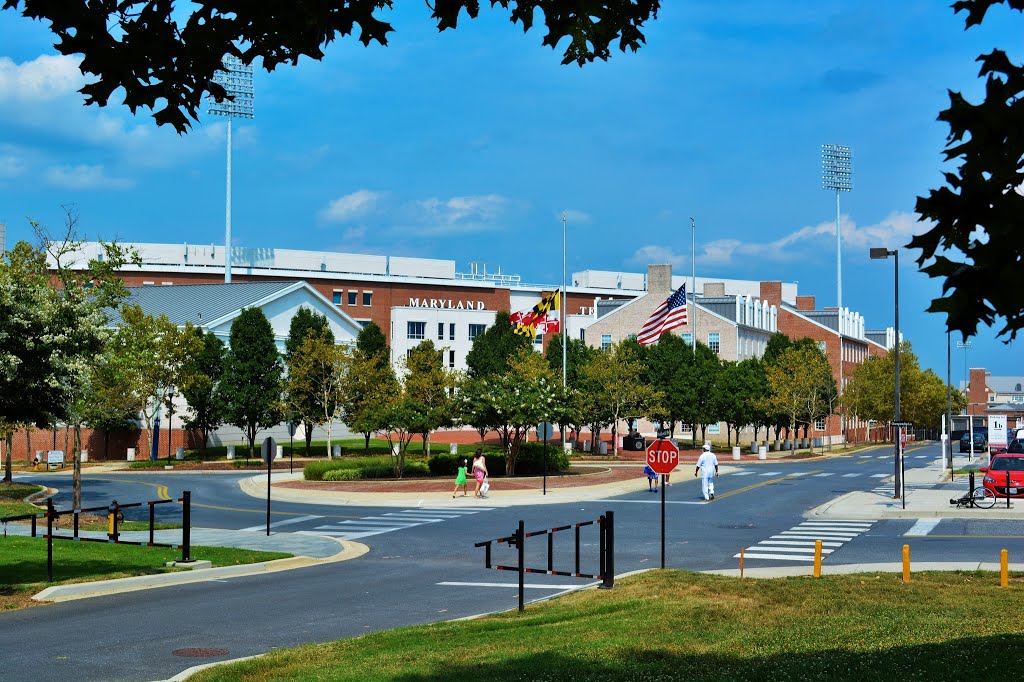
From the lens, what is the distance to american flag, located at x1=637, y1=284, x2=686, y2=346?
66.8 m

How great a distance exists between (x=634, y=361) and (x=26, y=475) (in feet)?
123

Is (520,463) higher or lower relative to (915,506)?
higher

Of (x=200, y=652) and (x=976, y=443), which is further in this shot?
(x=976, y=443)

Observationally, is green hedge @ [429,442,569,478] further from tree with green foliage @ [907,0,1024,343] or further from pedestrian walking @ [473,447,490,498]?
tree with green foliage @ [907,0,1024,343]

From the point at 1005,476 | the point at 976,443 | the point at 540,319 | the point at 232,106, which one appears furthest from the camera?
the point at 232,106

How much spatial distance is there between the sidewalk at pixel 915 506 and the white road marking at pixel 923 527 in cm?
100

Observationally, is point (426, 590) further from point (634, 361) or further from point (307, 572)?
point (634, 361)

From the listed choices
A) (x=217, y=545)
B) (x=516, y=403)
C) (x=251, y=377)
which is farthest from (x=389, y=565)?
(x=251, y=377)

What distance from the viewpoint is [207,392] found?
62438mm

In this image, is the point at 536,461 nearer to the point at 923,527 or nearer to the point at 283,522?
the point at 283,522

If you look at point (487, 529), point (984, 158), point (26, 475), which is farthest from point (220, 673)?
point (26, 475)

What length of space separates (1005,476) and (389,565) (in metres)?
20.9

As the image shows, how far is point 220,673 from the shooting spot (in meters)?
10.6

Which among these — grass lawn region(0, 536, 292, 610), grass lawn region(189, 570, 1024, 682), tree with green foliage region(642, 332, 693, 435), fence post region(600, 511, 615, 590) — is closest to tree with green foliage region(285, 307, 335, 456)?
tree with green foliage region(642, 332, 693, 435)
